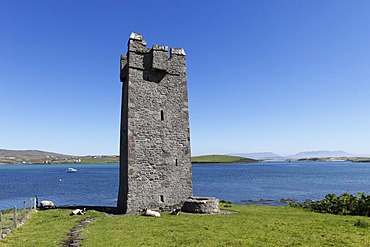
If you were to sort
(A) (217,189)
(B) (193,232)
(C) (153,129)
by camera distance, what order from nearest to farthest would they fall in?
1. (B) (193,232)
2. (C) (153,129)
3. (A) (217,189)

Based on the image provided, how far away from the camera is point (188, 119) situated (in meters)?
24.6

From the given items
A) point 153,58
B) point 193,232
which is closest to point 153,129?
point 153,58

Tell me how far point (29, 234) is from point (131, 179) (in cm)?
812

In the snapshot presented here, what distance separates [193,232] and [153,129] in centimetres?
1061

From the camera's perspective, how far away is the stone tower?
2241cm

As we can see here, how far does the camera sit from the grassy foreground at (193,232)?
1283 centimetres

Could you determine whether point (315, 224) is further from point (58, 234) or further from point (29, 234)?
point (29, 234)

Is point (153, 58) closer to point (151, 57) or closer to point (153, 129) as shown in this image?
point (151, 57)

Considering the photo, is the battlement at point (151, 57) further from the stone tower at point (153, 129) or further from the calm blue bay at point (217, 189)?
the calm blue bay at point (217, 189)

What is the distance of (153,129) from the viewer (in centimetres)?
2341

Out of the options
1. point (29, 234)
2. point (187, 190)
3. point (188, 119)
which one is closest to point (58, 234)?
point (29, 234)

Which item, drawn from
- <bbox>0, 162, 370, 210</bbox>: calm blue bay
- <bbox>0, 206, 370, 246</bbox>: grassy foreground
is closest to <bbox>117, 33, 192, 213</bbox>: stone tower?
<bbox>0, 206, 370, 246</bbox>: grassy foreground

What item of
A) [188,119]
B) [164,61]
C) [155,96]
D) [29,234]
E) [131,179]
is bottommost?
[29,234]

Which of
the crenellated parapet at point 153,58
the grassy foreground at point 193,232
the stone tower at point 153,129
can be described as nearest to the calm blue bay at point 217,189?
the stone tower at point 153,129
